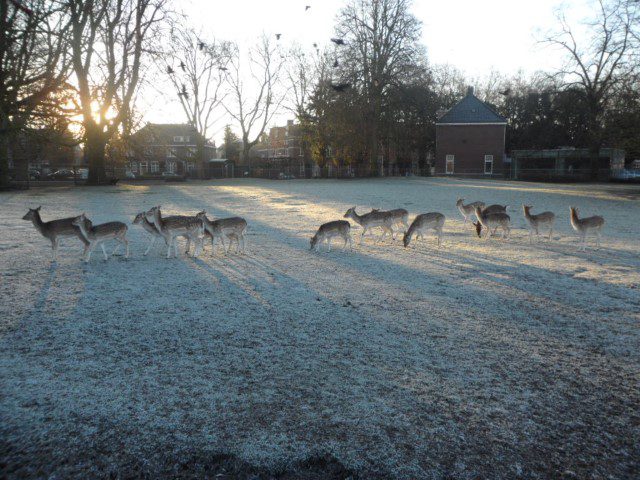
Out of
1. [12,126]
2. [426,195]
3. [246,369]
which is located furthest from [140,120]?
[246,369]

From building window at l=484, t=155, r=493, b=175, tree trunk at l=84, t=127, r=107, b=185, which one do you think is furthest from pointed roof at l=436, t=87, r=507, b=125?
tree trunk at l=84, t=127, r=107, b=185

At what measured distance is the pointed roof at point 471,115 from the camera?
6153 centimetres

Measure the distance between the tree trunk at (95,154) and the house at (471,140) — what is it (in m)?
42.4

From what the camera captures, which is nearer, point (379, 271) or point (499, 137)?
point (379, 271)

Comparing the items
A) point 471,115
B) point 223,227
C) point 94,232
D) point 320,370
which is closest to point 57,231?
point 94,232

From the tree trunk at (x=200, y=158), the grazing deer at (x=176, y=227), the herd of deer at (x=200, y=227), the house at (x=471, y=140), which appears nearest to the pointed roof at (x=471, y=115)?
the house at (x=471, y=140)

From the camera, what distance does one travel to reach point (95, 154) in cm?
3950

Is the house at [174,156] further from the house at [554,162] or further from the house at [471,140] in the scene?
the house at [554,162]

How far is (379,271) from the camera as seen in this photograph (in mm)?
9445

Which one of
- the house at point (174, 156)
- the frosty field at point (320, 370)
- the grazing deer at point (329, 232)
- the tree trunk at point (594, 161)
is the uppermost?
the house at point (174, 156)

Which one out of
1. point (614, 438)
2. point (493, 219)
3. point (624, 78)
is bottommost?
point (614, 438)

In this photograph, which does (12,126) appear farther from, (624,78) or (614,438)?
(624,78)

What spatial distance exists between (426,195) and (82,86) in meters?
28.9

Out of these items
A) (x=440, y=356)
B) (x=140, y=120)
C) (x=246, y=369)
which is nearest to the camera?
(x=246, y=369)
